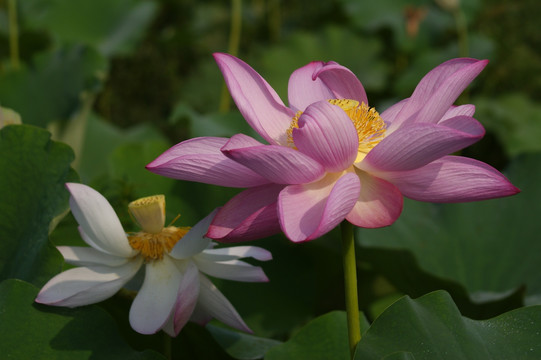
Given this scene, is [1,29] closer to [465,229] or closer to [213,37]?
[213,37]

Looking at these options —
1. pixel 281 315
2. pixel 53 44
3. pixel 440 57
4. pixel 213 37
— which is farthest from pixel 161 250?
pixel 213 37

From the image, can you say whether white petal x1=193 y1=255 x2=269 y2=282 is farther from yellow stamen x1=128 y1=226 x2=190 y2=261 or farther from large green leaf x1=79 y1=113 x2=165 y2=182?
large green leaf x1=79 y1=113 x2=165 y2=182

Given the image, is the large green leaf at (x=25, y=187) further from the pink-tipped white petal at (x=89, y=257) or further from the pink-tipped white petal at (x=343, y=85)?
the pink-tipped white petal at (x=343, y=85)

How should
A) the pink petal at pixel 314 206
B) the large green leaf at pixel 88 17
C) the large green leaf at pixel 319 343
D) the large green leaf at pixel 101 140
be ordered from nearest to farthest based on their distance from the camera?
the pink petal at pixel 314 206 < the large green leaf at pixel 319 343 < the large green leaf at pixel 101 140 < the large green leaf at pixel 88 17

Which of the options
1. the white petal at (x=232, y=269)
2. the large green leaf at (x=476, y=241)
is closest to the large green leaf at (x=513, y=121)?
the large green leaf at (x=476, y=241)

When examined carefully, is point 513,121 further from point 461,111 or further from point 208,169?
point 208,169

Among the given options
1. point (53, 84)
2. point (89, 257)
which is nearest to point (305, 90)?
point (89, 257)

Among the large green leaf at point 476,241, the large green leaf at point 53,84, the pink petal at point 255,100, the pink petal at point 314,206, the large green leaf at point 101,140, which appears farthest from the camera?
the large green leaf at point 101,140

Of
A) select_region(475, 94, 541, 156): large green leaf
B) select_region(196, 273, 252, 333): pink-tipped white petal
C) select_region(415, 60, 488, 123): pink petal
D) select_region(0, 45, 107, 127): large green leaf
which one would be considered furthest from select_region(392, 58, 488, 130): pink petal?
select_region(475, 94, 541, 156): large green leaf
